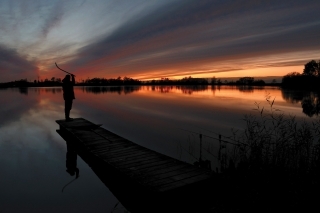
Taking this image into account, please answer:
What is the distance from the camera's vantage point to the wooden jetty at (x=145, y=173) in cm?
484

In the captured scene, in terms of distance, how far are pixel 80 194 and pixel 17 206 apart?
64.5 inches

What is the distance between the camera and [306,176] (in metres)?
5.70

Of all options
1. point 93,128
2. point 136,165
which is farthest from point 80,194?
point 93,128

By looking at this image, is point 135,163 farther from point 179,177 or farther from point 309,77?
point 309,77

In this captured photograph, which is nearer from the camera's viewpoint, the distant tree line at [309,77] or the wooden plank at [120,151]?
the wooden plank at [120,151]

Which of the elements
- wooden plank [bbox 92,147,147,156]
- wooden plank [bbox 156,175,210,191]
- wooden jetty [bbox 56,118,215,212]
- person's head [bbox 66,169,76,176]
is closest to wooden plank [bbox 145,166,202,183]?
wooden jetty [bbox 56,118,215,212]

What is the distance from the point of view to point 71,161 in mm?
9516

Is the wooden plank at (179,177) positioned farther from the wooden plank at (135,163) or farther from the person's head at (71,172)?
the person's head at (71,172)

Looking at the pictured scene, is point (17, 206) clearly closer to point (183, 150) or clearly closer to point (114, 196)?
point (114, 196)

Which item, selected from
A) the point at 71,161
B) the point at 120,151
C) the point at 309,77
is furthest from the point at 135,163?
the point at 309,77

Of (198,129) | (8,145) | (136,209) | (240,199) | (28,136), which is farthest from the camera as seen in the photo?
(198,129)

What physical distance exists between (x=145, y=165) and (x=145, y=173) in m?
0.62

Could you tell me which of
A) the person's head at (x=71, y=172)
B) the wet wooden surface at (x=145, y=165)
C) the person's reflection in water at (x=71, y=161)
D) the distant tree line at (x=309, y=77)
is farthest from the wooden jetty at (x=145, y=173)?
the distant tree line at (x=309, y=77)

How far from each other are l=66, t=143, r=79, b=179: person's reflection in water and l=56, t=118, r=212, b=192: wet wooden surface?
94 centimetres
